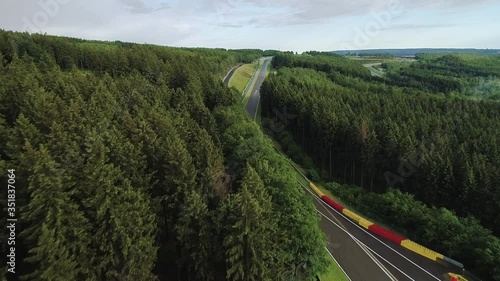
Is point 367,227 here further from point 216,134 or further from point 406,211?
point 216,134

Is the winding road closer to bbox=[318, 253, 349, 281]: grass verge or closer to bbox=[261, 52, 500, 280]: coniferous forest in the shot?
bbox=[318, 253, 349, 281]: grass verge

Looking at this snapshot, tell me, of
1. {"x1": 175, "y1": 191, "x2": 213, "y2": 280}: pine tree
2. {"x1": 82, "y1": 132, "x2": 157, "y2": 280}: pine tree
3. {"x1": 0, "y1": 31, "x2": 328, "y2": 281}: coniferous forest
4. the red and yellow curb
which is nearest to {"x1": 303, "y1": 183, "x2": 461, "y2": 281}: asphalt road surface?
the red and yellow curb

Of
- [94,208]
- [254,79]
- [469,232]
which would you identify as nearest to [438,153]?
[469,232]

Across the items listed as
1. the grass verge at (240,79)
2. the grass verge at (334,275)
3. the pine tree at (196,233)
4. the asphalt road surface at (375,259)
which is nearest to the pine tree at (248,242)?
the pine tree at (196,233)

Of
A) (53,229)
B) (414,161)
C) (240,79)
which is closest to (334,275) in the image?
(53,229)

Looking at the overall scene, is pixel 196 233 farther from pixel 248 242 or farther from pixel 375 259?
pixel 375 259

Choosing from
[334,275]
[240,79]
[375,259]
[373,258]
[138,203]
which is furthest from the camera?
[240,79]
